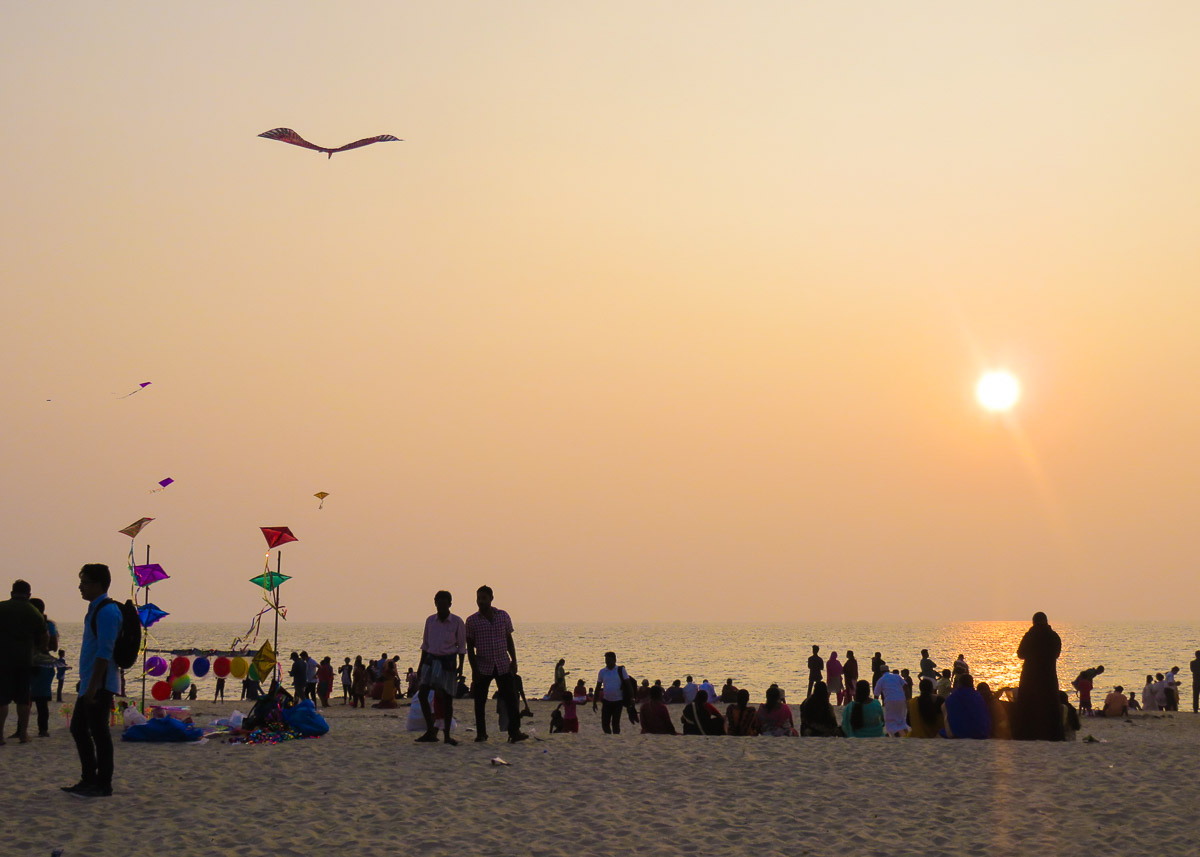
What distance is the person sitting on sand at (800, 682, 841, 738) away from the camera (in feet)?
44.1

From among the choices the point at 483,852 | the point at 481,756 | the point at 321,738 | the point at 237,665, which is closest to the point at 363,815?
the point at 483,852

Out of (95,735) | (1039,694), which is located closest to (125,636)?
(95,735)

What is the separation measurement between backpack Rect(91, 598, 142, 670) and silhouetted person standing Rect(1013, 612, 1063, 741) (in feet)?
31.6

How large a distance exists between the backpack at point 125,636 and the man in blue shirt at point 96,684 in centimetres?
2

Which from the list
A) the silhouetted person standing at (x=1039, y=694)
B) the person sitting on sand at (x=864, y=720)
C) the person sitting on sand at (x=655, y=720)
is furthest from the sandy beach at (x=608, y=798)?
the person sitting on sand at (x=655, y=720)

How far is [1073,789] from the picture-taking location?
9188 millimetres

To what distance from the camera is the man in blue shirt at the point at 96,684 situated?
27.3 ft

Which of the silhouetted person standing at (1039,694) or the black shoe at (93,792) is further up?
the silhouetted person standing at (1039,694)

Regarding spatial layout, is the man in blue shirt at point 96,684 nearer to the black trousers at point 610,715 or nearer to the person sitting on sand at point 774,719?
the person sitting on sand at point 774,719

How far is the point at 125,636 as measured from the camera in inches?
333

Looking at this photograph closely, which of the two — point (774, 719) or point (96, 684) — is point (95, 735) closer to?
point (96, 684)

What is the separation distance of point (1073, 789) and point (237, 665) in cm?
1649

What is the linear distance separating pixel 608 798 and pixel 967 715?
585cm

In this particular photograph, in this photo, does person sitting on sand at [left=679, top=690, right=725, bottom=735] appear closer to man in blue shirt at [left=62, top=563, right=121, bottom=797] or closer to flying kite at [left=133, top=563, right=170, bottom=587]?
man in blue shirt at [left=62, top=563, right=121, bottom=797]
